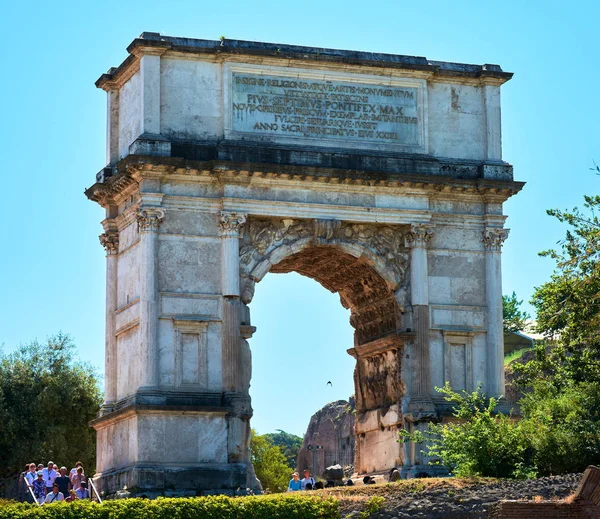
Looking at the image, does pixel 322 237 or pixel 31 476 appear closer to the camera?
pixel 31 476

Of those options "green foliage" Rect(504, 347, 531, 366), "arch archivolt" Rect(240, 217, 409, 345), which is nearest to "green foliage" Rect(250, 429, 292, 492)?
"green foliage" Rect(504, 347, 531, 366)

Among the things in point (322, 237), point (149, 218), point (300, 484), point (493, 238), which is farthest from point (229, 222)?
point (493, 238)

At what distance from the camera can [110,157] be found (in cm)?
4666

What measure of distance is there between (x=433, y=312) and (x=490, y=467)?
752cm

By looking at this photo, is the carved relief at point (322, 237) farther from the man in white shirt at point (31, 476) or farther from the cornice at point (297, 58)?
the man in white shirt at point (31, 476)

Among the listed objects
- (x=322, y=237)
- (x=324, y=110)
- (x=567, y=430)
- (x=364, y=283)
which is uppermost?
(x=324, y=110)

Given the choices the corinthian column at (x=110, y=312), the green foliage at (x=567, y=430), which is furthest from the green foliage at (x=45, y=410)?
the green foliage at (x=567, y=430)

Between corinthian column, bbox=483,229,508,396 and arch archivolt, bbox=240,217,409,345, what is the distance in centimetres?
250

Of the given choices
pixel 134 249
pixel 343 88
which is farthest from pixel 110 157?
pixel 343 88

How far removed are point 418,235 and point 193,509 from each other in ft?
42.3

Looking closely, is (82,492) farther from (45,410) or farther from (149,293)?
(45,410)

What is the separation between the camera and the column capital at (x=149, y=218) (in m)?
43.4

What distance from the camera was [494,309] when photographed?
46.4 meters

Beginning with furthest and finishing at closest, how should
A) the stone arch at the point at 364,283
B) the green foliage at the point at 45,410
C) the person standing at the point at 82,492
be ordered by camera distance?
the green foliage at the point at 45,410 < the stone arch at the point at 364,283 < the person standing at the point at 82,492
